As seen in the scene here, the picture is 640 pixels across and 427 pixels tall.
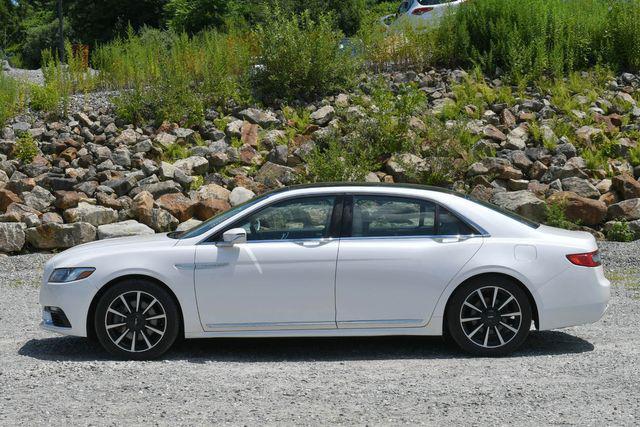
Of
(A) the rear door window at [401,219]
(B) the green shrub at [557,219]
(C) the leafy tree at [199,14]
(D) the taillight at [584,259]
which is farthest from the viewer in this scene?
(C) the leafy tree at [199,14]

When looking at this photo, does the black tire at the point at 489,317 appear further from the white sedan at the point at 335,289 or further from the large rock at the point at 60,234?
the large rock at the point at 60,234

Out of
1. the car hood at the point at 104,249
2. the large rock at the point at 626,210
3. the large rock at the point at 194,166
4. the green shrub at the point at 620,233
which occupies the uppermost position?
the car hood at the point at 104,249

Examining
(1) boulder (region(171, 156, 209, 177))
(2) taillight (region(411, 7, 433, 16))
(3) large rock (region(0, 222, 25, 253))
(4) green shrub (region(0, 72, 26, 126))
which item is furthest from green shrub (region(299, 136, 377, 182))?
(2) taillight (region(411, 7, 433, 16))

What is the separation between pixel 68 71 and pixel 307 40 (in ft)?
15.7

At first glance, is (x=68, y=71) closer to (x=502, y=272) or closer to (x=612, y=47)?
(x=612, y=47)

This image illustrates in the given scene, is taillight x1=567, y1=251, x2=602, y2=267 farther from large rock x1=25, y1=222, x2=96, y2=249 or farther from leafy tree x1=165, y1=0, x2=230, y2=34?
leafy tree x1=165, y1=0, x2=230, y2=34

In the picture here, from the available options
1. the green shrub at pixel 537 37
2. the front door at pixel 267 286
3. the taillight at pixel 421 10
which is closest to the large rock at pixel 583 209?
the green shrub at pixel 537 37

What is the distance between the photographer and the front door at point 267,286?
7934 mm

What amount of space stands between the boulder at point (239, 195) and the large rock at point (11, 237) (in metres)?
3.04

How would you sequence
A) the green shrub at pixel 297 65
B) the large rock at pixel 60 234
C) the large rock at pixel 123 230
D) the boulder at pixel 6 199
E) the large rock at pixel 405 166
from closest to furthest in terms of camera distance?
the large rock at pixel 123 230
the large rock at pixel 60 234
the boulder at pixel 6 199
the large rock at pixel 405 166
the green shrub at pixel 297 65

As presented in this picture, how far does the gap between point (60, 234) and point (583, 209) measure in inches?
294

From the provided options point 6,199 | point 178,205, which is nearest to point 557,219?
point 178,205

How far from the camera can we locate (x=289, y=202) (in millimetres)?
8281

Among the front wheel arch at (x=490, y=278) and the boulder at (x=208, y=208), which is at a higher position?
the front wheel arch at (x=490, y=278)
